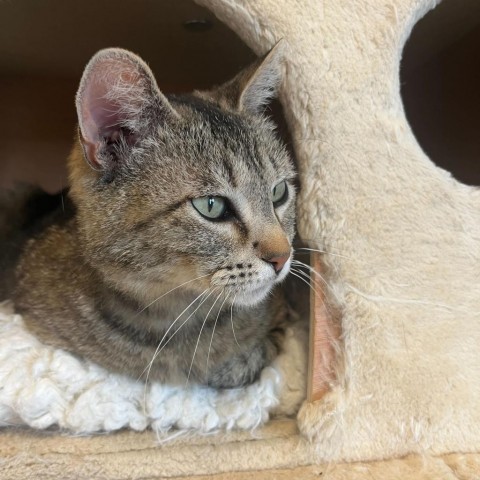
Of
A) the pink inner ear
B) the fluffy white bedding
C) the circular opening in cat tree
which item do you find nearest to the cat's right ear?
the pink inner ear

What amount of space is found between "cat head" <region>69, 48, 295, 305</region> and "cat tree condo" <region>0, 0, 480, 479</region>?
100 millimetres

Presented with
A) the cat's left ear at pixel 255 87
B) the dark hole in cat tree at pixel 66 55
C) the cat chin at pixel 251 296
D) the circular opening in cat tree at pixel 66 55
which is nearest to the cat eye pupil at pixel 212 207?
the cat chin at pixel 251 296

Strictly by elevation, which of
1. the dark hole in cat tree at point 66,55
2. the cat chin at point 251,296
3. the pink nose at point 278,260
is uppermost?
the dark hole in cat tree at point 66,55

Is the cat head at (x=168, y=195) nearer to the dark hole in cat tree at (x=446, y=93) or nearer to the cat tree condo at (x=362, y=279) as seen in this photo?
the cat tree condo at (x=362, y=279)

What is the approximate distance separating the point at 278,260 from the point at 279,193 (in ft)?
0.59

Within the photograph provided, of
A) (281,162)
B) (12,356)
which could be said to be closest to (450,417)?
(281,162)

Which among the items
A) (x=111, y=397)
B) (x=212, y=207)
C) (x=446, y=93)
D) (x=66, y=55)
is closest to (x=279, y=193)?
(x=212, y=207)

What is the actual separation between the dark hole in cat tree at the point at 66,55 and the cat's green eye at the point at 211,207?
34 cm

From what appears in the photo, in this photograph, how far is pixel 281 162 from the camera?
39.7 inches

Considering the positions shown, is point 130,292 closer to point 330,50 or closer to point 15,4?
point 330,50

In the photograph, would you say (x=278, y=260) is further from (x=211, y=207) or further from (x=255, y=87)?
(x=255, y=87)

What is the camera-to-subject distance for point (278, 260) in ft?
2.85

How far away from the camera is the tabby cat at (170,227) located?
85 cm

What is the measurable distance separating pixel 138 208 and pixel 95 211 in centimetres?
9
